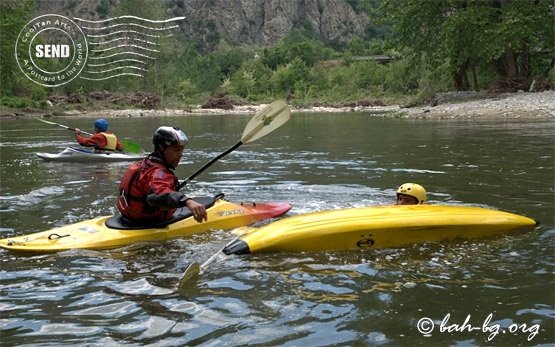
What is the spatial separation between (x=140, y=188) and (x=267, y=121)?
2049 millimetres

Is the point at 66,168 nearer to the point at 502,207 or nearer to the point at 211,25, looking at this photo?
the point at 502,207

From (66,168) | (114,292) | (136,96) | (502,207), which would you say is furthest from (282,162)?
(136,96)

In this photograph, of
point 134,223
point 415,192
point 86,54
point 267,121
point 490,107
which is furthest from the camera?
point 86,54

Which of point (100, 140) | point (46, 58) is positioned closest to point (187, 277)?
point (100, 140)

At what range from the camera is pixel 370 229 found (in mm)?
4469

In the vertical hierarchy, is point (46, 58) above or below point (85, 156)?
above

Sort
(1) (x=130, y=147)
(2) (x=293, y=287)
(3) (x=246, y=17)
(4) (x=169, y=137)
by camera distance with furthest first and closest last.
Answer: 1. (3) (x=246, y=17)
2. (1) (x=130, y=147)
3. (4) (x=169, y=137)
4. (2) (x=293, y=287)

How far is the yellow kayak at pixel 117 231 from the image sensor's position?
452 cm

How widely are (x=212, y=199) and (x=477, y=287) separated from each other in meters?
2.69

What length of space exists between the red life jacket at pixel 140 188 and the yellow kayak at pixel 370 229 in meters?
0.83

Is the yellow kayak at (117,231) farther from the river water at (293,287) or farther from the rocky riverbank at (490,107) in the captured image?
the rocky riverbank at (490,107)

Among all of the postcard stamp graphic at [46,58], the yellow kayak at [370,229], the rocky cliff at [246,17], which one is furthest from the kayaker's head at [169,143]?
the rocky cliff at [246,17]

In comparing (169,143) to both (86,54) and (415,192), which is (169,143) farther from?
(86,54)

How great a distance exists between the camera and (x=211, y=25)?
98.8m
